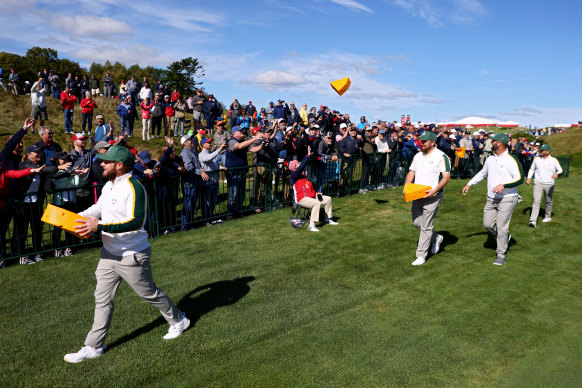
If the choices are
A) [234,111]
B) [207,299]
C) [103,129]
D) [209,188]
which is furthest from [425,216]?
[234,111]

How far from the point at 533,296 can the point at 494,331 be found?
1.53 meters

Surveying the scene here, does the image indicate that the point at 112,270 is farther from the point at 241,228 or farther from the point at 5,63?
the point at 5,63

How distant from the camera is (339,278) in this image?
271 inches

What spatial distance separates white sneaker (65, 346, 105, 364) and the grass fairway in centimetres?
7

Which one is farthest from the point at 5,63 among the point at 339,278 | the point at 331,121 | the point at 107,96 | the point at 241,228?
the point at 339,278

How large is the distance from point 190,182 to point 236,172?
4.37 feet

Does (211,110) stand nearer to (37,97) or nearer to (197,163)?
(37,97)

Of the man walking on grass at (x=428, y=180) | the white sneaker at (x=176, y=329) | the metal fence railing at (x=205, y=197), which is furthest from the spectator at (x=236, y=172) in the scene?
the white sneaker at (x=176, y=329)

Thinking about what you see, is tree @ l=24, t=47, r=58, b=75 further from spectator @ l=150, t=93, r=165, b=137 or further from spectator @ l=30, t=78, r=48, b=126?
spectator @ l=150, t=93, r=165, b=137

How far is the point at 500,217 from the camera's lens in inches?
300

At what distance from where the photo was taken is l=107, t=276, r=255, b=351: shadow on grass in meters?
5.34

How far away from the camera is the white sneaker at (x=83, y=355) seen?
178 inches

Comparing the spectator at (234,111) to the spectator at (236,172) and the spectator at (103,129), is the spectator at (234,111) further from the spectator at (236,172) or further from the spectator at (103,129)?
the spectator at (236,172)

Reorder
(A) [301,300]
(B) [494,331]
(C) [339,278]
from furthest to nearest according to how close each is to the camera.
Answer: (C) [339,278] < (A) [301,300] < (B) [494,331]
